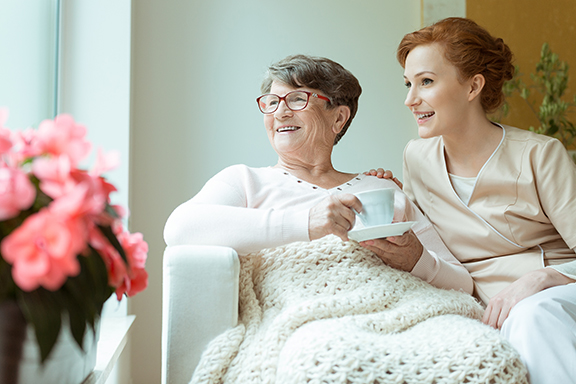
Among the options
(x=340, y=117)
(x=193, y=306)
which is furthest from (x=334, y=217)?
(x=340, y=117)

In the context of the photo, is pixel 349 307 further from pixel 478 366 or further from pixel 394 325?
pixel 478 366

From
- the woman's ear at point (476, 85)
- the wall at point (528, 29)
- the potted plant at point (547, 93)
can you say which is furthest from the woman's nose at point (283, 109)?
the potted plant at point (547, 93)

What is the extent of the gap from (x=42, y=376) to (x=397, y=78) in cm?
232

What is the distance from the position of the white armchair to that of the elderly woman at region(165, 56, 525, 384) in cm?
4

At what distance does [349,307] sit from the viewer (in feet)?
4.08

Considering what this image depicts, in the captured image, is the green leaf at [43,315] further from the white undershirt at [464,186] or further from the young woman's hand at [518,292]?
the white undershirt at [464,186]

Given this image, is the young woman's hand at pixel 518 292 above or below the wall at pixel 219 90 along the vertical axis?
below

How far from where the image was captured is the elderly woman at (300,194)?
1349mm

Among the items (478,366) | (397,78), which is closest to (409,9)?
(397,78)

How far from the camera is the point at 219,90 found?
7.99 ft

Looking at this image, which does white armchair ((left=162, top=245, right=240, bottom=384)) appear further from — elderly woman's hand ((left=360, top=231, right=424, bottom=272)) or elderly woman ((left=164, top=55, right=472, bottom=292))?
elderly woman's hand ((left=360, top=231, right=424, bottom=272))

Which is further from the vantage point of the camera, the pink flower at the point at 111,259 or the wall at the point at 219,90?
the wall at the point at 219,90

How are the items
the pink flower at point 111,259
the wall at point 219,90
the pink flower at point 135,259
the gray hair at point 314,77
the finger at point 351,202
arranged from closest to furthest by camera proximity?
the pink flower at point 111,259
the pink flower at point 135,259
the finger at point 351,202
the gray hair at point 314,77
the wall at point 219,90

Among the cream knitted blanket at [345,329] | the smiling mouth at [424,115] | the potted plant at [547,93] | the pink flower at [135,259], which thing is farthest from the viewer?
the potted plant at [547,93]
